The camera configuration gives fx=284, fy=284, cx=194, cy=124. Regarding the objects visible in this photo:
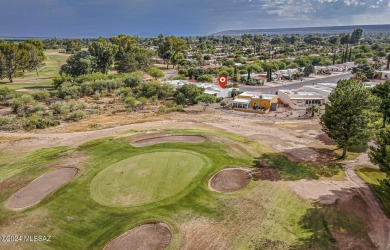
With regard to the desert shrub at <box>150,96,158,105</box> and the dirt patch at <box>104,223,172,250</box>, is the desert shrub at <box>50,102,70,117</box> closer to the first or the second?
the desert shrub at <box>150,96,158,105</box>

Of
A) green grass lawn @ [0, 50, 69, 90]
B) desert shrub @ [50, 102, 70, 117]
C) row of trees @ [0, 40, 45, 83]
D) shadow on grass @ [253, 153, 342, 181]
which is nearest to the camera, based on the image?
shadow on grass @ [253, 153, 342, 181]

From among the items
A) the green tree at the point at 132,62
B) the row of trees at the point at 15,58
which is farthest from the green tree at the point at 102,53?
the row of trees at the point at 15,58

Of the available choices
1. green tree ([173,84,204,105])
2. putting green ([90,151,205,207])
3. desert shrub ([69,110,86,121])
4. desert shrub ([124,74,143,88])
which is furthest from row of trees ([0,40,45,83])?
putting green ([90,151,205,207])

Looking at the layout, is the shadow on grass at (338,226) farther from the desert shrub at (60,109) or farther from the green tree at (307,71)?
the green tree at (307,71)

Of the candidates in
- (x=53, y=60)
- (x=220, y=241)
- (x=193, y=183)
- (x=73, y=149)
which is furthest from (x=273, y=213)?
(x=53, y=60)

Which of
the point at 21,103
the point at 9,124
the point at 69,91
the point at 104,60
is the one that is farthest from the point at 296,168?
the point at 104,60

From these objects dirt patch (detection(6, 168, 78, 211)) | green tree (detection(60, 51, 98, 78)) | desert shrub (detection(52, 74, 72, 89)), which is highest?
green tree (detection(60, 51, 98, 78))

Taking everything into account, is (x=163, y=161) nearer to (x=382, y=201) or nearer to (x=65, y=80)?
(x=382, y=201)
